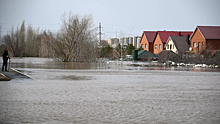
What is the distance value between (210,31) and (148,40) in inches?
948

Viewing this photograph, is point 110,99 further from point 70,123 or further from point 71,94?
point 70,123

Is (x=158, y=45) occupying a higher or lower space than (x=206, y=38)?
lower

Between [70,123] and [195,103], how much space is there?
204 inches

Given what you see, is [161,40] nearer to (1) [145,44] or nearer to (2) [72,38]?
(1) [145,44]

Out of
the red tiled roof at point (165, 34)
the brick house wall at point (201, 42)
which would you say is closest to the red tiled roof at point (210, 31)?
the brick house wall at point (201, 42)

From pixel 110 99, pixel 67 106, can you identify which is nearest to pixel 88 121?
pixel 67 106

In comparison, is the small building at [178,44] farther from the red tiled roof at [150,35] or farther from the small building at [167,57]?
the small building at [167,57]

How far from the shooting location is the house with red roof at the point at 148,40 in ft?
302

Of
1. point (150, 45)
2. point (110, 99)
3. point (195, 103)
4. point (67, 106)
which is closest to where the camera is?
point (67, 106)

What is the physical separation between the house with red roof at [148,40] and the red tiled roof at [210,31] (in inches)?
864

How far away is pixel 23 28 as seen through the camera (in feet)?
428

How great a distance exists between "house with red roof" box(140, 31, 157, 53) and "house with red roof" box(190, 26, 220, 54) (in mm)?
20069

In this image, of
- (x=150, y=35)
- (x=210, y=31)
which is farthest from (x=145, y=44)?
(x=210, y=31)

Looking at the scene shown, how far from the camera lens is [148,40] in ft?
302
